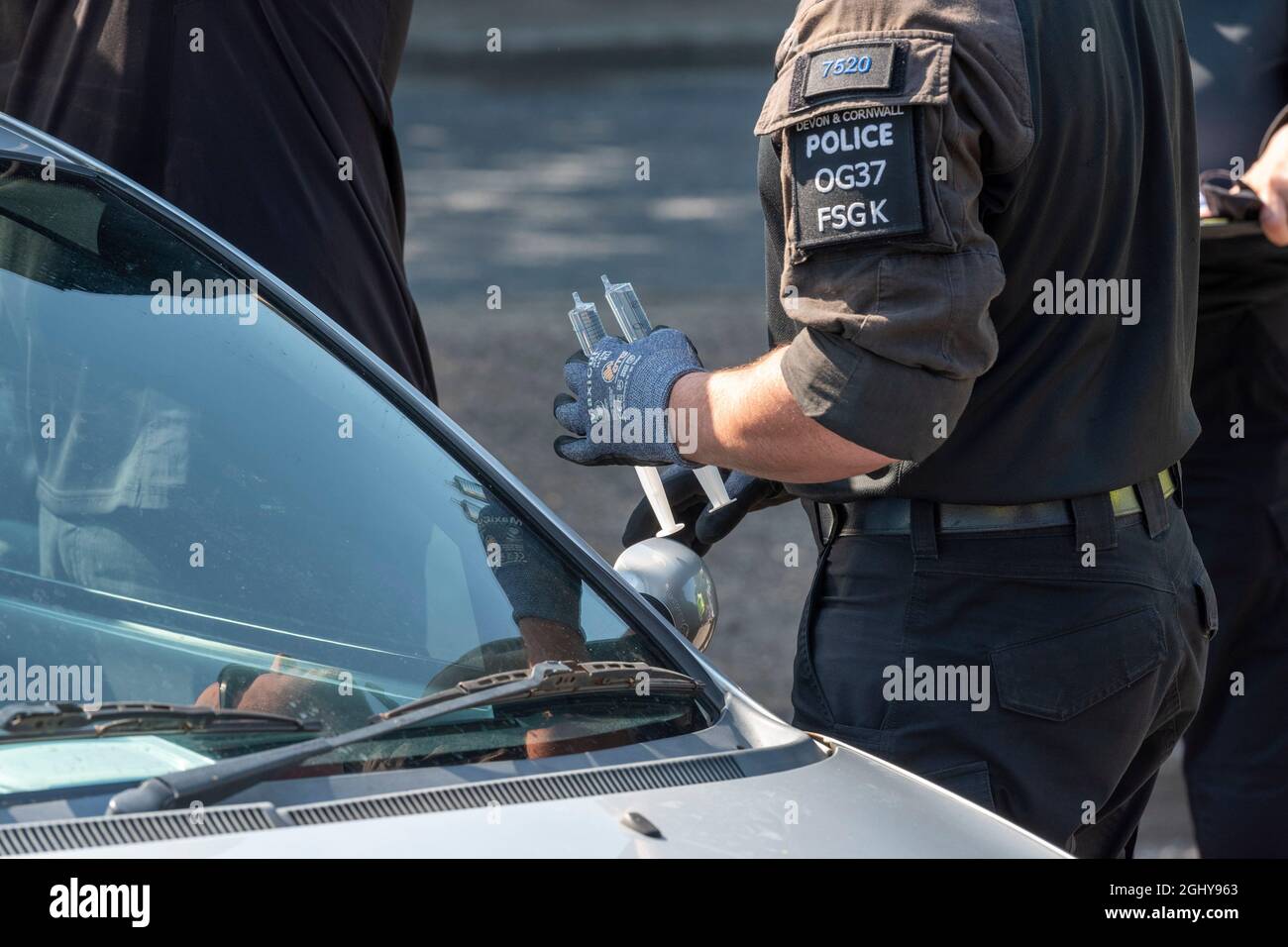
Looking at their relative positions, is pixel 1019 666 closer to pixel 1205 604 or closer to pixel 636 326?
pixel 1205 604

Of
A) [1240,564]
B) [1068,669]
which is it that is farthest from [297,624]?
[1240,564]

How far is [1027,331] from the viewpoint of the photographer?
198cm

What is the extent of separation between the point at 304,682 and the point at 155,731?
0.55 ft

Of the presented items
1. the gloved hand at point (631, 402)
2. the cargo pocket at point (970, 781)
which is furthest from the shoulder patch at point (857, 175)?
the cargo pocket at point (970, 781)

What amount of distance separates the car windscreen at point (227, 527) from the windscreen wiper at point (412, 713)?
0.02m

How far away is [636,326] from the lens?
7.33ft

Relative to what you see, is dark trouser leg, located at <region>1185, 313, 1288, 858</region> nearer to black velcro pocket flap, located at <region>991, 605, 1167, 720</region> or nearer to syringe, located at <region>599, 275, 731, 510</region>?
black velcro pocket flap, located at <region>991, 605, 1167, 720</region>

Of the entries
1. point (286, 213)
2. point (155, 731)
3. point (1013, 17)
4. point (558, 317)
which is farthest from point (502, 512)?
point (558, 317)

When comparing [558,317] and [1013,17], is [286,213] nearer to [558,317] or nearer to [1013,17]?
[1013,17]

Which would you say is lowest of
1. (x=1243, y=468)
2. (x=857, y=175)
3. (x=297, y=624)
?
(x=297, y=624)

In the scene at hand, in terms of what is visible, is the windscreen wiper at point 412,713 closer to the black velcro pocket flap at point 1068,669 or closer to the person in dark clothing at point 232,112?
the black velcro pocket flap at point 1068,669

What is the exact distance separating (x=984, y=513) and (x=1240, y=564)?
1.20 m

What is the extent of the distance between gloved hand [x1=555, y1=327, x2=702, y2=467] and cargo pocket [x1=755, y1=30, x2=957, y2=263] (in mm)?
288

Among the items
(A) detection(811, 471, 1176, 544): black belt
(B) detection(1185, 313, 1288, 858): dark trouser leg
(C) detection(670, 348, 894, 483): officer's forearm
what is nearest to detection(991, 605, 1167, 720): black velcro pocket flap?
(A) detection(811, 471, 1176, 544): black belt
